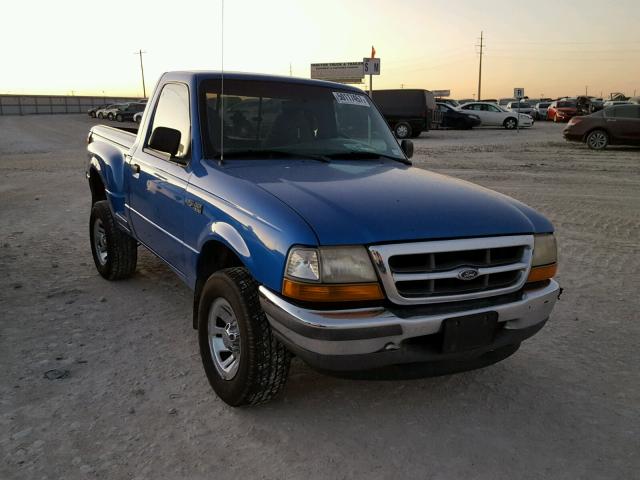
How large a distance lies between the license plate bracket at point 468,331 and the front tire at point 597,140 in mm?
18480

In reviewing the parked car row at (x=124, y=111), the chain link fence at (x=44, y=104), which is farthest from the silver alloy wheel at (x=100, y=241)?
the chain link fence at (x=44, y=104)

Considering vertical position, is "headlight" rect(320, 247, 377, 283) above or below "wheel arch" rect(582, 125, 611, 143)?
below

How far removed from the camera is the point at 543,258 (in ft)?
9.94

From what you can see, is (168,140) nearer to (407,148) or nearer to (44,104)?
(407,148)

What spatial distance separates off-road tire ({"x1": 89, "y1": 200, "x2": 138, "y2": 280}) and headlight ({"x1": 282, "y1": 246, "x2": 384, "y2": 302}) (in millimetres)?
3074

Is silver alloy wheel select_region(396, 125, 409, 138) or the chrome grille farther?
silver alloy wheel select_region(396, 125, 409, 138)

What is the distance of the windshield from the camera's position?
12.1 feet

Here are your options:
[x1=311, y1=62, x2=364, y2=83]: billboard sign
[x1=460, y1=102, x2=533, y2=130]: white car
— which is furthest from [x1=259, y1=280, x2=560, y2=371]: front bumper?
[x1=311, y1=62, x2=364, y2=83]: billboard sign

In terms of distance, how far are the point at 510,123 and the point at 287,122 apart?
3104cm

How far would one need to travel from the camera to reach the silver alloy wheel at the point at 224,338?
3.06 m

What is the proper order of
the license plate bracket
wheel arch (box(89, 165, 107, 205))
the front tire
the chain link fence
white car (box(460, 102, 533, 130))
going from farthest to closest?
1. the chain link fence
2. white car (box(460, 102, 533, 130))
3. the front tire
4. wheel arch (box(89, 165, 107, 205))
5. the license plate bracket

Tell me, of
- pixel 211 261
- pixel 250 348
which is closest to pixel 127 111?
pixel 211 261

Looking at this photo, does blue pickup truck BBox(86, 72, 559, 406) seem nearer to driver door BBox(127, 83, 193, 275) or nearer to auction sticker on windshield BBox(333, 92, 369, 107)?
driver door BBox(127, 83, 193, 275)

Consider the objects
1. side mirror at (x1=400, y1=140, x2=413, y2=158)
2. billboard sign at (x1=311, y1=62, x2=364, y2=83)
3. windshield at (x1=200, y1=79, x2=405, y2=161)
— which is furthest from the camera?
billboard sign at (x1=311, y1=62, x2=364, y2=83)
